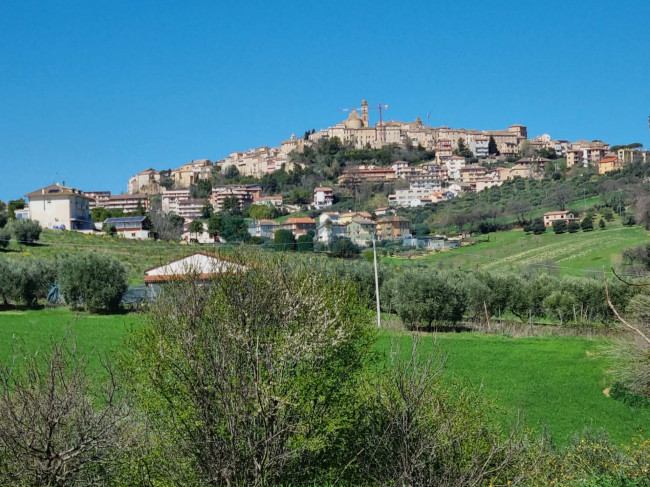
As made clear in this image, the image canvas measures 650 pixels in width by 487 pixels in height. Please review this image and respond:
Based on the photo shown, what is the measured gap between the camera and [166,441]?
10859 mm

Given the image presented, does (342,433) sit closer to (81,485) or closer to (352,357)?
(352,357)

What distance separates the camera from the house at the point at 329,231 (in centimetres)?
8575

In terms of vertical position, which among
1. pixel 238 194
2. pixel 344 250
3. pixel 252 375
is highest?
pixel 238 194

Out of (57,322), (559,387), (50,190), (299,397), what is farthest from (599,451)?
(50,190)

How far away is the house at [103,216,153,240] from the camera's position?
273ft

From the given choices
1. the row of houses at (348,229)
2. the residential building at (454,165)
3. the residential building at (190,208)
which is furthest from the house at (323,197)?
the residential building at (454,165)

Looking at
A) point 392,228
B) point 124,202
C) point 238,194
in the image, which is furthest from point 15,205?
point 124,202

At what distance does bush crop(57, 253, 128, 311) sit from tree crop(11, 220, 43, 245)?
17.7 m

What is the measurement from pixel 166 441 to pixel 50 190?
72.1m

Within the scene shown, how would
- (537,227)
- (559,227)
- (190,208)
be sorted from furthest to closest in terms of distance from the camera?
(190,208) < (537,227) < (559,227)

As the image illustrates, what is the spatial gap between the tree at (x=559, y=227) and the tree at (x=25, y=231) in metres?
46.4

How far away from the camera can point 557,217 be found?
80.1 m

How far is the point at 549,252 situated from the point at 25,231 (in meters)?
40.8

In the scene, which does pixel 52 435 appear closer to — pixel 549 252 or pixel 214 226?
pixel 549 252
